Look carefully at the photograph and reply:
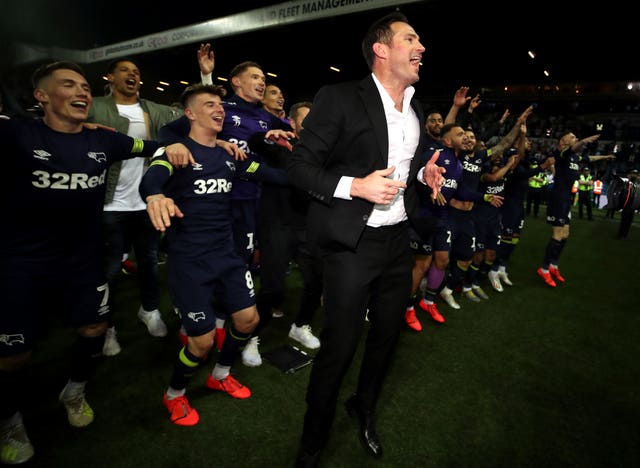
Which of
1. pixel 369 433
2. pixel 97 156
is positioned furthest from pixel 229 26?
pixel 369 433

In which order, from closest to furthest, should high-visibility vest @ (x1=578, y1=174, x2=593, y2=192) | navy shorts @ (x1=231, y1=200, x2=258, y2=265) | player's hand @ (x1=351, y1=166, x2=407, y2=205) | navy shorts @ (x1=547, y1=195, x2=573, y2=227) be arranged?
player's hand @ (x1=351, y1=166, x2=407, y2=205)
navy shorts @ (x1=231, y1=200, x2=258, y2=265)
navy shorts @ (x1=547, y1=195, x2=573, y2=227)
high-visibility vest @ (x1=578, y1=174, x2=593, y2=192)

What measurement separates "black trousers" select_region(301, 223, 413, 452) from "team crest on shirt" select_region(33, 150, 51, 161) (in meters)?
1.68

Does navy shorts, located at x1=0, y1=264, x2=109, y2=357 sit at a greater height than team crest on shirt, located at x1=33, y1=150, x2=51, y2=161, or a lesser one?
lesser

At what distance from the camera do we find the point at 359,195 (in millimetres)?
1643

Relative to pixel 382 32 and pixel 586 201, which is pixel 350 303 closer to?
pixel 382 32

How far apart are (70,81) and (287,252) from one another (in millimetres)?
1950

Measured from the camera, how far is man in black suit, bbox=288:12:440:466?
70.2 inches

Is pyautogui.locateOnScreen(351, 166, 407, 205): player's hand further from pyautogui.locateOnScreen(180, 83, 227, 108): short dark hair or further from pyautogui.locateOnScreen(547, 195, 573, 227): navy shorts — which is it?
pyautogui.locateOnScreen(547, 195, 573, 227): navy shorts

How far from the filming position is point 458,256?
4863 mm

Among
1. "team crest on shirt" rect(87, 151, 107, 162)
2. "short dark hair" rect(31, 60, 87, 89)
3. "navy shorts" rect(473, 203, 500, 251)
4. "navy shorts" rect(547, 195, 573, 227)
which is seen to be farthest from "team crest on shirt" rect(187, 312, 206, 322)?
"navy shorts" rect(547, 195, 573, 227)

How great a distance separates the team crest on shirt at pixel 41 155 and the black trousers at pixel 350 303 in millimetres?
1675

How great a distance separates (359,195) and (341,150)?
1.13 ft

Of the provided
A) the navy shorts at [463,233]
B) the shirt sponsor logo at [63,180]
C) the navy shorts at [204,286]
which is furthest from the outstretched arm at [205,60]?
the navy shorts at [463,233]

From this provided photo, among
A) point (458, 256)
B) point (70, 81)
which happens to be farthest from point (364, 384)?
point (458, 256)
